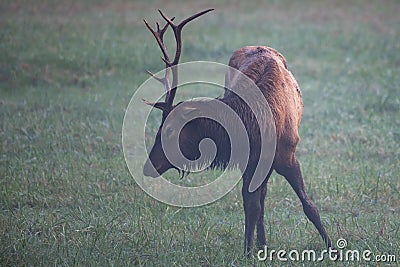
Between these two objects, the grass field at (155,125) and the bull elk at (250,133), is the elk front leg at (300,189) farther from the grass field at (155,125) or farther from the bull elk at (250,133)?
the grass field at (155,125)

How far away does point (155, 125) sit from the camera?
945cm

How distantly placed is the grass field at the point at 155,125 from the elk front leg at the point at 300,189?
0.12 metres

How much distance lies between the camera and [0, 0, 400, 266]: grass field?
569 centimetres

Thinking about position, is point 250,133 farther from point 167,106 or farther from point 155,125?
point 155,125

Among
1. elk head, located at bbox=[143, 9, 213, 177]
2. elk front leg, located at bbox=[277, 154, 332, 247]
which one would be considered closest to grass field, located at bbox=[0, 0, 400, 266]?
elk front leg, located at bbox=[277, 154, 332, 247]

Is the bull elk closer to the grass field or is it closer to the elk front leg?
the elk front leg

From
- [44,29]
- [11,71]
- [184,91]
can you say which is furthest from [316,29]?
[11,71]

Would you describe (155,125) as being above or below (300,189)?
below

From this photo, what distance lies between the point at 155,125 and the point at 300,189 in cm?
411

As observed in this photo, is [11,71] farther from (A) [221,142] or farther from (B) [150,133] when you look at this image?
(A) [221,142]

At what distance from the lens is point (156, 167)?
5637 millimetres

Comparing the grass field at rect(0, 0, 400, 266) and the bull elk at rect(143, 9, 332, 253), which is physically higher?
the bull elk at rect(143, 9, 332, 253)

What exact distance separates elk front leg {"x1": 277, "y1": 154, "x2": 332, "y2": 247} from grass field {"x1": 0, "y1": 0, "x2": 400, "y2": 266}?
0.12 m

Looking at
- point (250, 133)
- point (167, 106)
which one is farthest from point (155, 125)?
point (250, 133)
